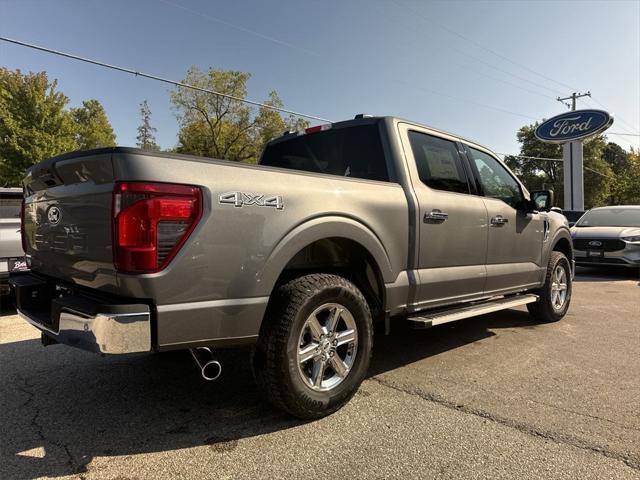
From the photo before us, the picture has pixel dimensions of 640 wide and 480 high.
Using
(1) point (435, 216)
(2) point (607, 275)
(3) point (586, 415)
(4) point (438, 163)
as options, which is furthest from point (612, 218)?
(3) point (586, 415)

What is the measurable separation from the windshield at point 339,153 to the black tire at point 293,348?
1227 millimetres

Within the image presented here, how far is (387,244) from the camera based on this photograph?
3350mm

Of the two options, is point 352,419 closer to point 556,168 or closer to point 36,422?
point 36,422

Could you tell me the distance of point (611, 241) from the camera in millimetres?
10195

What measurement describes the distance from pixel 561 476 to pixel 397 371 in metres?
1.64

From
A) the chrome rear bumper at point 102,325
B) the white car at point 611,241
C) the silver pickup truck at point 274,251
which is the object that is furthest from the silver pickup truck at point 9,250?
the white car at point 611,241

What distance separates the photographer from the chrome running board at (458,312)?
11.6ft

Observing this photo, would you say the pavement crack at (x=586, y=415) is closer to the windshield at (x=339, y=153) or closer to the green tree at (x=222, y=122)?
the windshield at (x=339, y=153)

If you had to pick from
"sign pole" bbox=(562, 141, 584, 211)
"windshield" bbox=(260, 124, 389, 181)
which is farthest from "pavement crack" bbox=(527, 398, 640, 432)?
"sign pole" bbox=(562, 141, 584, 211)

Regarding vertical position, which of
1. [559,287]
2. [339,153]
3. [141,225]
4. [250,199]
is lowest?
[559,287]

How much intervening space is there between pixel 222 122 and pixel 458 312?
103ft

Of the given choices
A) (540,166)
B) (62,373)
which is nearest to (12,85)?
(62,373)

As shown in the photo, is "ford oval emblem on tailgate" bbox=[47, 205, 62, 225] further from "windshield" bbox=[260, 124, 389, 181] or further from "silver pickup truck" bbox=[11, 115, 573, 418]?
"windshield" bbox=[260, 124, 389, 181]

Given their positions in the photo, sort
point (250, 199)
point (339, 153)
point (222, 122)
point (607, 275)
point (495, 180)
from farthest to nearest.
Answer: point (222, 122) → point (607, 275) → point (495, 180) → point (339, 153) → point (250, 199)
